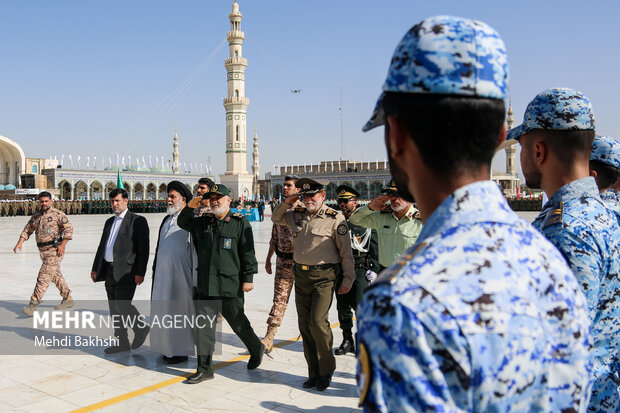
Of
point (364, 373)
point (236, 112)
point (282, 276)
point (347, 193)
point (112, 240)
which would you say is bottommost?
point (282, 276)

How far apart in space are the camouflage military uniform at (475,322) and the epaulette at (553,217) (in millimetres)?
763

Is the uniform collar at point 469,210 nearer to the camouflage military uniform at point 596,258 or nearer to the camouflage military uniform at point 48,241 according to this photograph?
the camouflage military uniform at point 596,258

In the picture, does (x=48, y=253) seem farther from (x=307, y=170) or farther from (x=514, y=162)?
(x=514, y=162)

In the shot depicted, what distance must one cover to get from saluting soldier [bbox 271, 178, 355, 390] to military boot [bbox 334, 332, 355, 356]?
0.84 metres

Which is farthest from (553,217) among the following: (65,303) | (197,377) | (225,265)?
(65,303)

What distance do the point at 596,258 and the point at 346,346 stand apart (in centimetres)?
385

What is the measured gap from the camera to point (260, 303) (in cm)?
732

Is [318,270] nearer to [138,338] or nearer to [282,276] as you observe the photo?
[282,276]

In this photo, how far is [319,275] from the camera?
436 centimetres

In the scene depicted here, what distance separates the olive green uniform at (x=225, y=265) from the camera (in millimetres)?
4488

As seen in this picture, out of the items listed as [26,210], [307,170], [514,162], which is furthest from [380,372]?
[514,162]

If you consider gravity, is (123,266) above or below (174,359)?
above

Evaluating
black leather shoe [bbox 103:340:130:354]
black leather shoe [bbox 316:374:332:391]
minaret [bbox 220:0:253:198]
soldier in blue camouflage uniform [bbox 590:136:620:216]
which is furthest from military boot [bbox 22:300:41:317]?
minaret [bbox 220:0:253:198]

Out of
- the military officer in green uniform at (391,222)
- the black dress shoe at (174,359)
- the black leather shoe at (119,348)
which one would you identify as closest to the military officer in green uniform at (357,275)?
the military officer in green uniform at (391,222)
